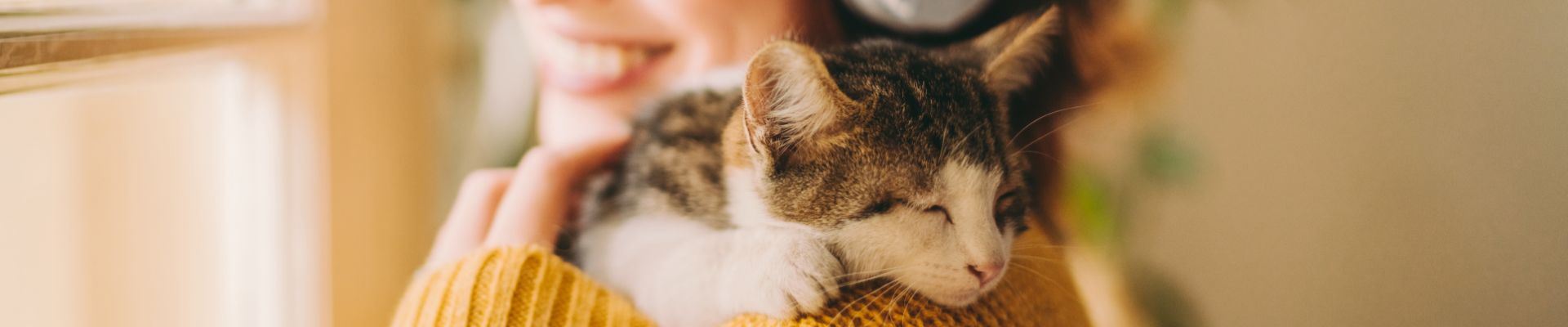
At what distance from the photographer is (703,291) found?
629 millimetres

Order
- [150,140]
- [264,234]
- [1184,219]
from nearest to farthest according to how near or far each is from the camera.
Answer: [1184,219], [150,140], [264,234]

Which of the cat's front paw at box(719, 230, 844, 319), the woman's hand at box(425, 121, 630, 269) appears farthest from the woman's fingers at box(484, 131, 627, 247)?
the cat's front paw at box(719, 230, 844, 319)

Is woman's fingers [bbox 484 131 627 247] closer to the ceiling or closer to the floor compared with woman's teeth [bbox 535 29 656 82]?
closer to the floor

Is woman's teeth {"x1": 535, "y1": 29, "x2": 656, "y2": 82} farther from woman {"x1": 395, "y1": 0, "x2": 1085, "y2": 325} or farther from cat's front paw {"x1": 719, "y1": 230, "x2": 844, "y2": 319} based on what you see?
cat's front paw {"x1": 719, "y1": 230, "x2": 844, "y2": 319}

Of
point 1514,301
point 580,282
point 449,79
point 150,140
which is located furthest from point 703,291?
point 449,79

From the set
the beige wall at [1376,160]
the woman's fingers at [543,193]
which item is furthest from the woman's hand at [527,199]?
the beige wall at [1376,160]

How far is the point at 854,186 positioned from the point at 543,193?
14.0 inches

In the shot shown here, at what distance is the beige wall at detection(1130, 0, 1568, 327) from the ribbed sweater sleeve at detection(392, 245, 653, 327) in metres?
0.48

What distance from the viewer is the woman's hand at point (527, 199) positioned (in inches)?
30.7

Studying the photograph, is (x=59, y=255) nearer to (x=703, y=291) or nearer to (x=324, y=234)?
(x=324, y=234)

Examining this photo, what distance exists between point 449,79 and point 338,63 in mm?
155

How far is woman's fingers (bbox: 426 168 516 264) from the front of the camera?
0.81 metres

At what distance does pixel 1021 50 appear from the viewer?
25.8 inches

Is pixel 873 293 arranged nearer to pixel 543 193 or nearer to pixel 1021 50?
pixel 1021 50
